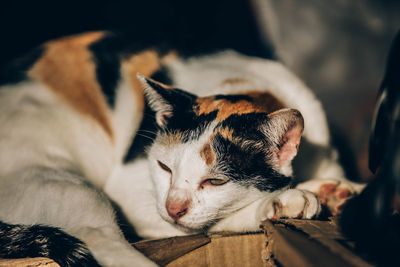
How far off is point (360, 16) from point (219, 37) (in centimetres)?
108

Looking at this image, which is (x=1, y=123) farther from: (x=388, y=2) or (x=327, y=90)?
(x=388, y=2)

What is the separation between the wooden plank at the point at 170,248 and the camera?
3.26ft

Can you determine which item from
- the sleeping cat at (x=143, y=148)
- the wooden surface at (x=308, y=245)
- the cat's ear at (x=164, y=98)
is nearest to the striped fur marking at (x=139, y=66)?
the sleeping cat at (x=143, y=148)

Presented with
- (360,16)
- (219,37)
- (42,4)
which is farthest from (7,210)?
(360,16)

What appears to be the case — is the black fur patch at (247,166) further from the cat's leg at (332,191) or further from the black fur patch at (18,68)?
the black fur patch at (18,68)

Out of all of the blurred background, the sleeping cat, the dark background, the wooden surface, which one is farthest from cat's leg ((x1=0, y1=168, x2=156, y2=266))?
the blurred background

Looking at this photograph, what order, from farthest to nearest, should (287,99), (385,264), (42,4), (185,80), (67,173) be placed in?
(42,4) < (185,80) < (287,99) < (67,173) < (385,264)

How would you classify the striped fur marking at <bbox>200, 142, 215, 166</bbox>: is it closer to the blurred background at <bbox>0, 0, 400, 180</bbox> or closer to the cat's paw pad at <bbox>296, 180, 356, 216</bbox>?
the cat's paw pad at <bbox>296, 180, 356, 216</bbox>

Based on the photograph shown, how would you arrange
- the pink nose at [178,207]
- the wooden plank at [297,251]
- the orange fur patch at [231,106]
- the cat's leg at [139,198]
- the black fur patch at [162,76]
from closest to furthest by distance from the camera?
1. the wooden plank at [297,251]
2. the pink nose at [178,207]
3. the orange fur patch at [231,106]
4. the cat's leg at [139,198]
5. the black fur patch at [162,76]

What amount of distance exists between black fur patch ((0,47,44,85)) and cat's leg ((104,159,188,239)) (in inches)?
25.2

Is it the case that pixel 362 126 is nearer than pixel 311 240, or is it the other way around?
pixel 311 240

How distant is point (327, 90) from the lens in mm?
2547

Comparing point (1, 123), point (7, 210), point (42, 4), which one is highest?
point (42, 4)

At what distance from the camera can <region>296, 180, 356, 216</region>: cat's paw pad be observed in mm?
1262
